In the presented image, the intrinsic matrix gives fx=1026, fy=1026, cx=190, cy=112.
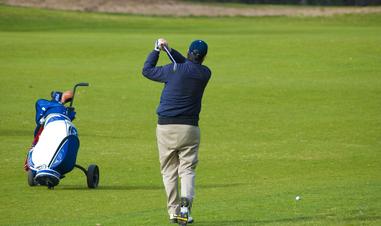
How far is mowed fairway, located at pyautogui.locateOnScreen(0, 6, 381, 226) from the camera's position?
12.8m

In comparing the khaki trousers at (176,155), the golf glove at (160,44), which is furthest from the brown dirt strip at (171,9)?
the khaki trousers at (176,155)

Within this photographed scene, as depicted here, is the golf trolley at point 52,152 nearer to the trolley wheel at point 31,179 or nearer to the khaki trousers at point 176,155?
the trolley wheel at point 31,179

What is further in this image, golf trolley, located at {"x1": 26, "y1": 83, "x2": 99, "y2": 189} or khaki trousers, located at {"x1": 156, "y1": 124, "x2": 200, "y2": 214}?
golf trolley, located at {"x1": 26, "y1": 83, "x2": 99, "y2": 189}

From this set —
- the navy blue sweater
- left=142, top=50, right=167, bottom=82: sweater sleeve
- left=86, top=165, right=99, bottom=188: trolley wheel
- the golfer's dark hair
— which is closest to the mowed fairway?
left=86, top=165, right=99, bottom=188: trolley wheel

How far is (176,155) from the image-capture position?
37.4 ft

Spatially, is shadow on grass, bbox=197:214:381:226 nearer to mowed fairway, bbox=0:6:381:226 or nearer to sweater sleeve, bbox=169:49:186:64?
mowed fairway, bbox=0:6:381:226

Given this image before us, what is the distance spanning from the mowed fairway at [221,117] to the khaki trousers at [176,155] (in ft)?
1.26

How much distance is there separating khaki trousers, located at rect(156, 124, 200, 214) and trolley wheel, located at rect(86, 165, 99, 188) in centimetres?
350

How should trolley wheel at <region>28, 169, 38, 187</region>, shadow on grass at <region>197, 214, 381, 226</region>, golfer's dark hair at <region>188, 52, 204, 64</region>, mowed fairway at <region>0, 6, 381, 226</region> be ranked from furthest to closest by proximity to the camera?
trolley wheel at <region>28, 169, 38, 187</region>, mowed fairway at <region>0, 6, 381, 226</region>, golfer's dark hair at <region>188, 52, 204, 64</region>, shadow on grass at <region>197, 214, 381, 226</region>

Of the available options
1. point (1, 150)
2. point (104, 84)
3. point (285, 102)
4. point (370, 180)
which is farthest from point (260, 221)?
point (104, 84)

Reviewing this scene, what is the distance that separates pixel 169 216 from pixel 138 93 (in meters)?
→ 17.6

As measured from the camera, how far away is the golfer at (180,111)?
11.1 metres

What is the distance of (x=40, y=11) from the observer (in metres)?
49.2

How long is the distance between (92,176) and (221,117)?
11089 millimetres
